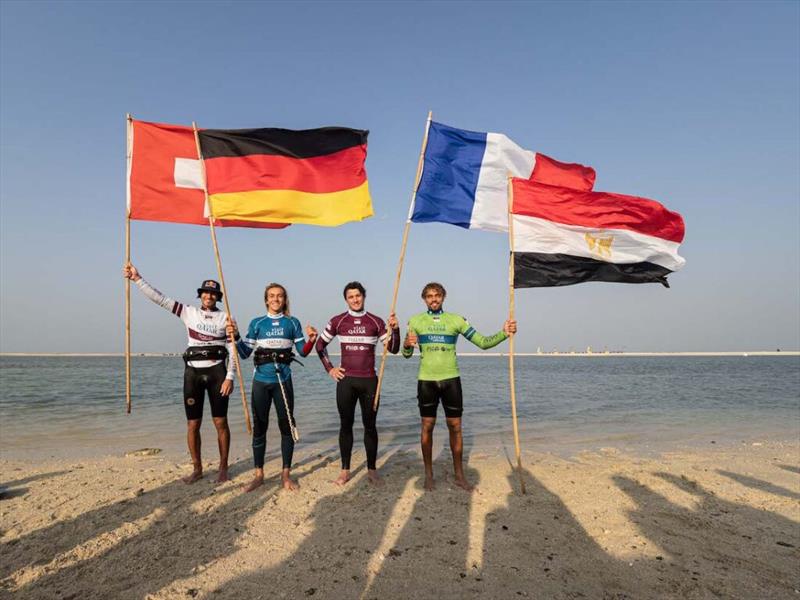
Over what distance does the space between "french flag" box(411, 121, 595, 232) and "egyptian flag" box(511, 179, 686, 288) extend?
462 mm

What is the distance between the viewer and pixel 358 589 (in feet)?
11.6

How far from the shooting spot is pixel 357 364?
6301 mm

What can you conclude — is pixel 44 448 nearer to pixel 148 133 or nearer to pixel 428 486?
pixel 148 133

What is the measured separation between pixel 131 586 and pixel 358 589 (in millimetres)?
1797

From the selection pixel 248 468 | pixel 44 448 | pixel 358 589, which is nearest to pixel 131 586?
pixel 358 589

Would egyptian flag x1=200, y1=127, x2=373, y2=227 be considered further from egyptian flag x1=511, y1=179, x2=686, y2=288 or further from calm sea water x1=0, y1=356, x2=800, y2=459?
calm sea water x1=0, y1=356, x2=800, y2=459

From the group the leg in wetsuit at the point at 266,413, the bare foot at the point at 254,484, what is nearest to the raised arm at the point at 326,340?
the leg in wetsuit at the point at 266,413

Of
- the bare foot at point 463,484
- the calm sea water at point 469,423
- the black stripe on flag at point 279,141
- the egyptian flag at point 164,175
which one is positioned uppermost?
the black stripe on flag at point 279,141

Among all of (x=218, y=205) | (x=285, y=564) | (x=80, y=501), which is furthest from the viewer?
(x=218, y=205)

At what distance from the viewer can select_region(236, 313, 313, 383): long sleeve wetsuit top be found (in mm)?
6223

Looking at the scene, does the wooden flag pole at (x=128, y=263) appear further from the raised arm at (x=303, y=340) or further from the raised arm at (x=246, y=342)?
the raised arm at (x=303, y=340)

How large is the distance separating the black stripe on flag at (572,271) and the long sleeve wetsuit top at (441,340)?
95 centimetres

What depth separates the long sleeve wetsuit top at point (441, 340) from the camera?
20.4ft

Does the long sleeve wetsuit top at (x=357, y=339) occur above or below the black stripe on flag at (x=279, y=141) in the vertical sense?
below
